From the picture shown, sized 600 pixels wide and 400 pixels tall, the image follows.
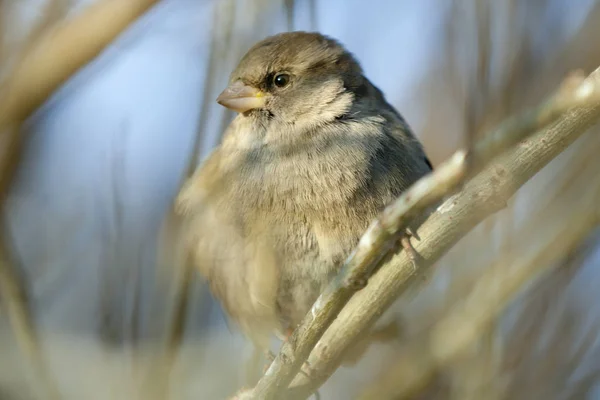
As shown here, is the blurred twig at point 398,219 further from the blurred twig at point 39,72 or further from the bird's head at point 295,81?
the bird's head at point 295,81

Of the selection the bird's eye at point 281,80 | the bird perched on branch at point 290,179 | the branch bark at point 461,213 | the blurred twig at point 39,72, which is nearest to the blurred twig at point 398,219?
the branch bark at point 461,213

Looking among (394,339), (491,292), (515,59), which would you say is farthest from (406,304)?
(515,59)

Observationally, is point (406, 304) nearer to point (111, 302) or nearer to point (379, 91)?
point (379, 91)

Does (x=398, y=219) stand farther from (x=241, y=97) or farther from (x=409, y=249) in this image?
(x=241, y=97)

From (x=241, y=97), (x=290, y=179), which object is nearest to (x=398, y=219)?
(x=290, y=179)

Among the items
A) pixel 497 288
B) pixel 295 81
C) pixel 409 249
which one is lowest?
pixel 497 288

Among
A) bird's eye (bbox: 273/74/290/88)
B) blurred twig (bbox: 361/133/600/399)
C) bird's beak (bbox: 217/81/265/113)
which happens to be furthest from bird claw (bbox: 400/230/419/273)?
bird's eye (bbox: 273/74/290/88)

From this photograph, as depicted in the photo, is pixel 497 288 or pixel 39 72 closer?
pixel 39 72
